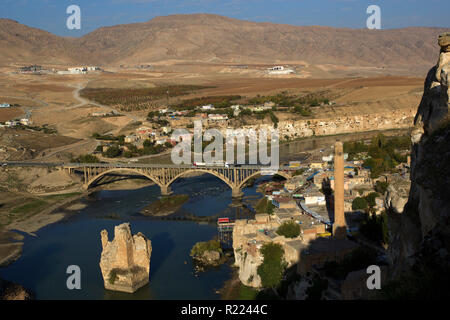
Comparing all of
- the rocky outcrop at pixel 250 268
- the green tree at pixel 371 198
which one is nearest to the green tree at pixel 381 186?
the green tree at pixel 371 198

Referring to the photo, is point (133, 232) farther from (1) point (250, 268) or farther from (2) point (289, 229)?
(2) point (289, 229)

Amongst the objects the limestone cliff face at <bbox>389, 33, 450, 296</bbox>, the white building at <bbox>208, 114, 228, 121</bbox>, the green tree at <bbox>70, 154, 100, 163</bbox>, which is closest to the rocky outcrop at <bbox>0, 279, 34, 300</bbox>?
the limestone cliff face at <bbox>389, 33, 450, 296</bbox>

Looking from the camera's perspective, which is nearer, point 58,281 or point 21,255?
point 58,281


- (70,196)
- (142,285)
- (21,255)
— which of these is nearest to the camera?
(142,285)

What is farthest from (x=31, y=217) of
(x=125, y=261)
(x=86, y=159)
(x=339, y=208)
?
(x=339, y=208)
